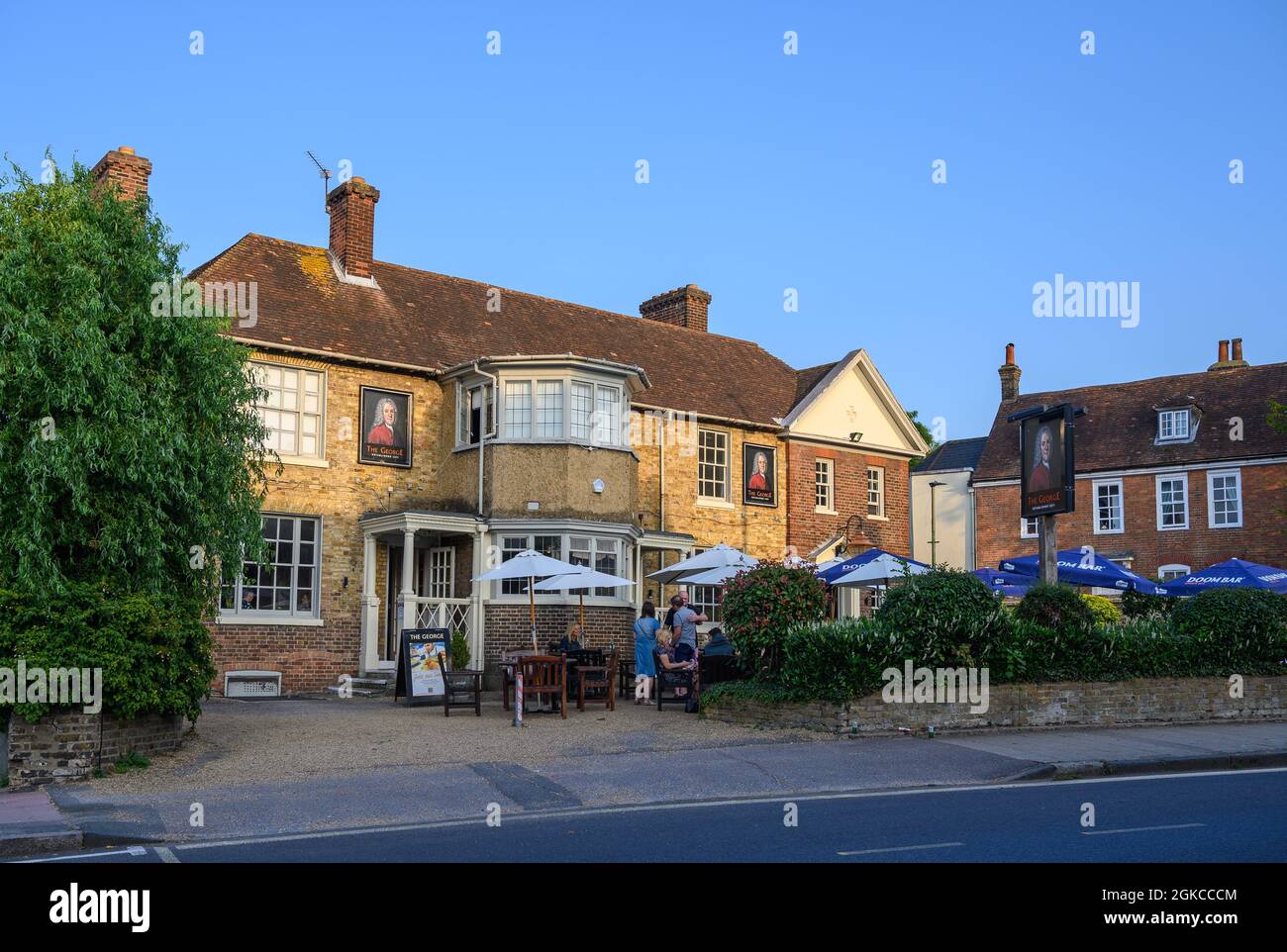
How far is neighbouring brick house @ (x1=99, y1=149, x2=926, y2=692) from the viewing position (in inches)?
850

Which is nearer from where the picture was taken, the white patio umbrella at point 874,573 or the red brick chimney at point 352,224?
the white patio umbrella at point 874,573

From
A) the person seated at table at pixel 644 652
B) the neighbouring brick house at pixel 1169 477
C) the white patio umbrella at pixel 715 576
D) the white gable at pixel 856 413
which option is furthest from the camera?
the neighbouring brick house at pixel 1169 477

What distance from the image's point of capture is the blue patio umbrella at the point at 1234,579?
850 inches

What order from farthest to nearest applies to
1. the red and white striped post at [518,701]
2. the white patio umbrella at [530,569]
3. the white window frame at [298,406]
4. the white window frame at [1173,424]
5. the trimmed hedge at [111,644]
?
1. the white window frame at [1173,424]
2. the white window frame at [298,406]
3. the white patio umbrella at [530,569]
4. the red and white striped post at [518,701]
5. the trimmed hedge at [111,644]

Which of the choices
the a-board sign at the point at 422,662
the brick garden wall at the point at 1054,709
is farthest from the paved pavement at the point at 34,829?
the brick garden wall at the point at 1054,709

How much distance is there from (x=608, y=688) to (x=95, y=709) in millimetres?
7675

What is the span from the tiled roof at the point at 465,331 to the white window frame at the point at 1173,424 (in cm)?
1444

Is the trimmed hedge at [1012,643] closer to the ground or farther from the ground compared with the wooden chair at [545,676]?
farther from the ground

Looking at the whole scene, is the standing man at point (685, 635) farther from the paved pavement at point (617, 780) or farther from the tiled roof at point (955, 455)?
the tiled roof at point (955, 455)

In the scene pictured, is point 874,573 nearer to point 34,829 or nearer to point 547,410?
point 547,410

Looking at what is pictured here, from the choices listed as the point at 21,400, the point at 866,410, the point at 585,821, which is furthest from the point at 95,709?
the point at 866,410

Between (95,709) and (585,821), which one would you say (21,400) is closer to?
(95,709)

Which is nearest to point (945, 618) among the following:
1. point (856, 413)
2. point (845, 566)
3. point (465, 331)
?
point (845, 566)

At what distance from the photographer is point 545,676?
17.3 metres
